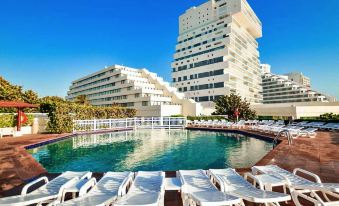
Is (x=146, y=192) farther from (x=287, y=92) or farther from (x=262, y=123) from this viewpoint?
(x=287, y=92)

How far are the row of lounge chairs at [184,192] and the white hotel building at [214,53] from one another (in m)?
50.8

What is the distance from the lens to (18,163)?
8617 mm

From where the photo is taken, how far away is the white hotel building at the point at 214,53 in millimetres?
57531

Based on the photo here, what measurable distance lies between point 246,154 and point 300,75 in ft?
584

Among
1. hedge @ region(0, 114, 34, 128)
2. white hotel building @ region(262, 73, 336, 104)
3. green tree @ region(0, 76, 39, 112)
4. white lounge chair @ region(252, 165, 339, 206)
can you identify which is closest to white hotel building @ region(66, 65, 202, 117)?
green tree @ region(0, 76, 39, 112)

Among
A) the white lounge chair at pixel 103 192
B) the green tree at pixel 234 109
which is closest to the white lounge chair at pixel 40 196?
the white lounge chair at pixel 103 192

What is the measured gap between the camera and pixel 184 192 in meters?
3.91

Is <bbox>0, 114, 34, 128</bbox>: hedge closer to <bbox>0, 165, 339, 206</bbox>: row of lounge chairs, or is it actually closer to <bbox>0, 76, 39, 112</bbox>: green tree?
<bbox>0, 76, 39, 112</bbox>: green tree

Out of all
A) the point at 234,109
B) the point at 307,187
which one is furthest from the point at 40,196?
the point at 234,109

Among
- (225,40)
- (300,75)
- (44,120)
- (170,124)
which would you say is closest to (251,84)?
(225,40)

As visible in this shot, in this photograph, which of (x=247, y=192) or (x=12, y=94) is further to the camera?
(x=12, y=94)

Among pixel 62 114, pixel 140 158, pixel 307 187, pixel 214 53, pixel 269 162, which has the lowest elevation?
pixel 140 158

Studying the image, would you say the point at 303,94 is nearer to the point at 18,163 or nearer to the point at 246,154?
the point at 246,154

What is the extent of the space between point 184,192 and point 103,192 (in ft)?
4.86
